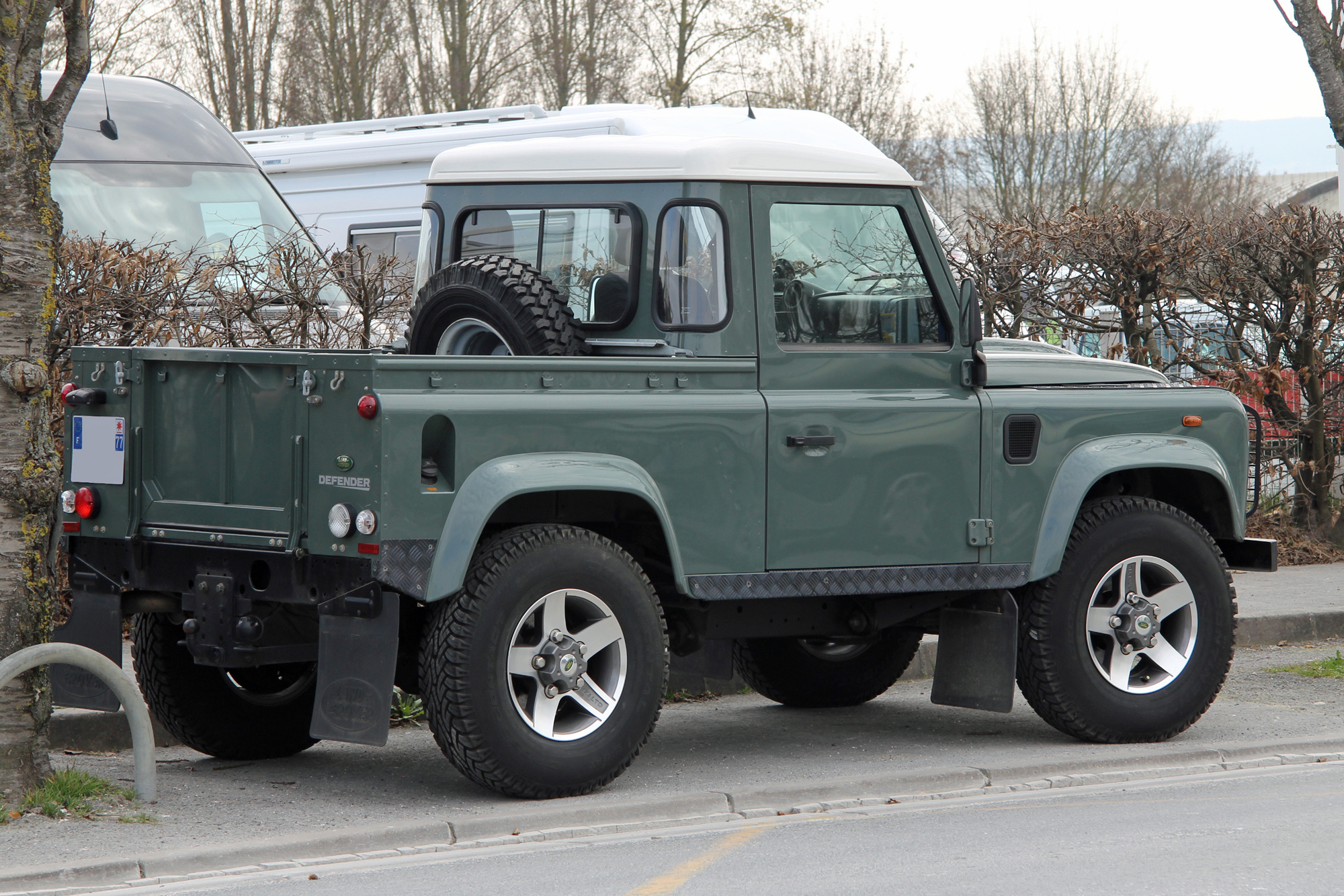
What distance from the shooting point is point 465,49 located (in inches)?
1097

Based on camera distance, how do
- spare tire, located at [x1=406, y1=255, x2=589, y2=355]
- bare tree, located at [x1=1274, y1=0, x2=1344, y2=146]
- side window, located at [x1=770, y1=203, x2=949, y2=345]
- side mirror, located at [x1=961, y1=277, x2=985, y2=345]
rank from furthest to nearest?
bare tree, located at [x1=1274, y1=0, x2=1344, y2=146]
side mirror, located at [x1=961, y1=277, x2=985, y2=345]
side window, located at [x1=770, y1=203, x2=949, y2=345]
spare tire, located at [x1=406, y1=255, x2=589, y2=355]

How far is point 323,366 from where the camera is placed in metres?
5.46

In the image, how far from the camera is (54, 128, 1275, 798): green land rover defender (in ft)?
18.2

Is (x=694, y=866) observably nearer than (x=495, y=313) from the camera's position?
Yes

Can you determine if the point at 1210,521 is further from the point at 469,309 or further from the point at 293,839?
the point at 293,839

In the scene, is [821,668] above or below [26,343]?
below

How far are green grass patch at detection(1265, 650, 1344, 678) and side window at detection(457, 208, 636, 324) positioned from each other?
4718 millimetres

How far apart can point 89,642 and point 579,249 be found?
2405 mm

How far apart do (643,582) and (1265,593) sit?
6702mm

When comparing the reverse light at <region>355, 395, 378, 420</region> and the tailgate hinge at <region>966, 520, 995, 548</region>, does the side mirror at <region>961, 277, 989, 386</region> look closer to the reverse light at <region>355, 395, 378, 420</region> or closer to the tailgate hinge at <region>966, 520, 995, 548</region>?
the tailgate hinge at <region>966, 520, 995, 548</region>

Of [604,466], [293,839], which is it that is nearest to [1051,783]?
[604,466]

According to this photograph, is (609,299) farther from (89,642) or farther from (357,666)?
(89,642)

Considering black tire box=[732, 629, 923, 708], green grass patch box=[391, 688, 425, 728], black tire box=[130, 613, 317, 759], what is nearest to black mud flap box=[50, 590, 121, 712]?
black tire box=[130, 613, 317, 759]

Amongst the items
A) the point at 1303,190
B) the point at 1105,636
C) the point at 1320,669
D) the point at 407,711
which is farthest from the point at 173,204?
the point at 1303,190
